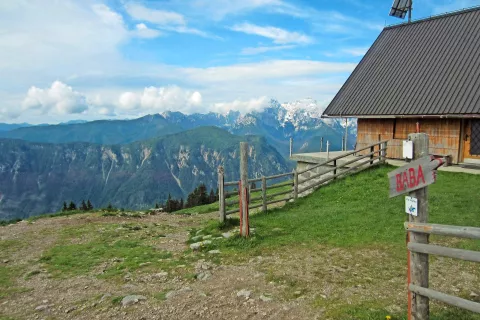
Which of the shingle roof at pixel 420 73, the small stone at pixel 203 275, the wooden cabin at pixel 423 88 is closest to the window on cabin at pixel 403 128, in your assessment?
the wooden cabin at pixel 423 88

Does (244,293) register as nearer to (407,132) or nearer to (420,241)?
(420,241)

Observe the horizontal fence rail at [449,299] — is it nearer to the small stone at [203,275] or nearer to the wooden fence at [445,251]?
the wooden fence at [445,251]

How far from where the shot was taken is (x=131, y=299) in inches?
318

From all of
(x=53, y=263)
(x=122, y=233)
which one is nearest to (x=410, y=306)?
(x=53, y=263)

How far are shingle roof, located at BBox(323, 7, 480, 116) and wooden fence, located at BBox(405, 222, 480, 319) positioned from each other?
52.2 feet

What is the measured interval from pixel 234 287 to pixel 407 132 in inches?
713

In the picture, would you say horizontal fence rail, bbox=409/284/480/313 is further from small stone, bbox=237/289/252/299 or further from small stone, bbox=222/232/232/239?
small stone, bbox=222/232/232/239

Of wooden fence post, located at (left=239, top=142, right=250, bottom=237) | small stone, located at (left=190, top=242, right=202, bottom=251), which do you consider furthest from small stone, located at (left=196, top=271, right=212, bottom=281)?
wooden fence post, located at (left=239, top=142, right=250, bottom=237)

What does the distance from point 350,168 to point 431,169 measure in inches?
573

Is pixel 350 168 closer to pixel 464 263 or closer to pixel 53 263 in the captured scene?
pixel 464 263

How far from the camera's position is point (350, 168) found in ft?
64.2

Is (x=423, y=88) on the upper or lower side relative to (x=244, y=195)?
upper

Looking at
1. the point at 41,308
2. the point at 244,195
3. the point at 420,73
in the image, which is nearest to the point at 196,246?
the point at 244,195

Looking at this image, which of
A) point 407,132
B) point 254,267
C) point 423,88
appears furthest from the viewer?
point 407,132
